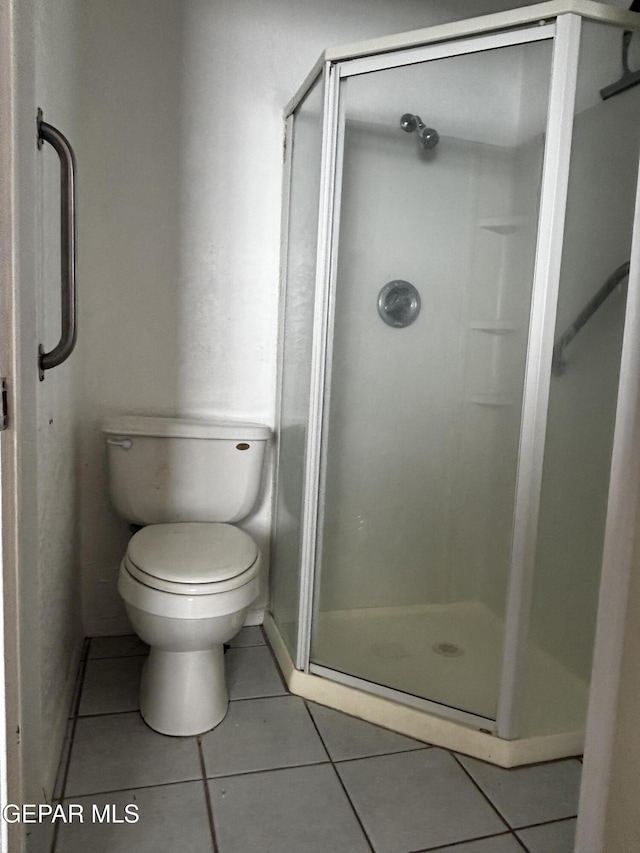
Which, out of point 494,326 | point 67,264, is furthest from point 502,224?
point 67,264

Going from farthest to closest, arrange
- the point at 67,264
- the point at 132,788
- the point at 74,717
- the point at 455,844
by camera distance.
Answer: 1. the point at 74,717
2. the point at 132,788
3. the point at 455,844
4. the point at 67,264

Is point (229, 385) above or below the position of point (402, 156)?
below

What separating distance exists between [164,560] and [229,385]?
2.29 ft

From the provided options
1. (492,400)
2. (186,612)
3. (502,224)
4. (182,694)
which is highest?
(502,224)

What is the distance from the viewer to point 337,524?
6.17 feet

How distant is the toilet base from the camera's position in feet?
Answer: 5.24

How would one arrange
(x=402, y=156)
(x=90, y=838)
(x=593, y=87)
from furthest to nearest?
(x=402, y=156) → (x=593, y=87) → (x=90, y=838)

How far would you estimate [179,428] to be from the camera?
1862 millimetres

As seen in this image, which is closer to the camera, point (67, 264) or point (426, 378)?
point (67, 264)

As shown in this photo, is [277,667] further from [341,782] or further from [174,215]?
[174,215]

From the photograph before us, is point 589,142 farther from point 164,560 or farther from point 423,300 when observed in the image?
point 164,560

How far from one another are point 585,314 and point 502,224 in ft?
1.22

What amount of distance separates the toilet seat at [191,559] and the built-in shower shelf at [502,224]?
3.56 feet

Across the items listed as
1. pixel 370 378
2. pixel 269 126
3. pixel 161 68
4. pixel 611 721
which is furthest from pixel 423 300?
pixel 611 721
